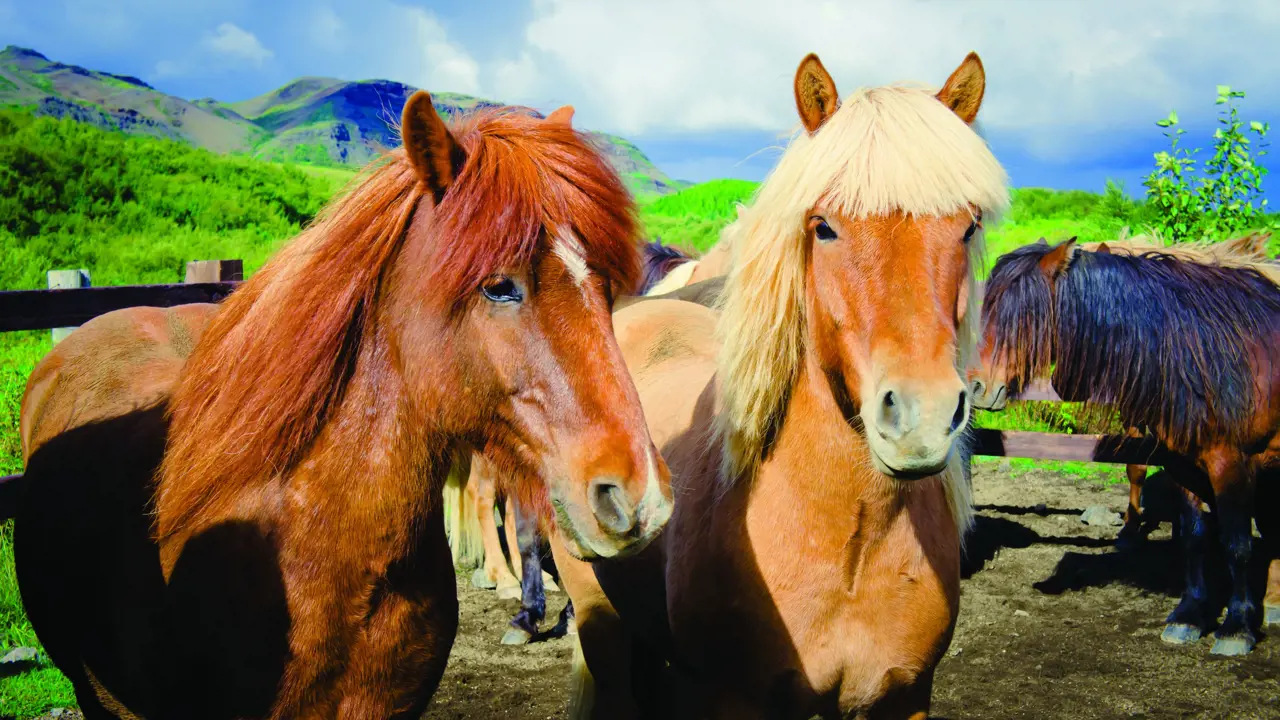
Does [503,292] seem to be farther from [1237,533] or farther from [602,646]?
[1237,533]

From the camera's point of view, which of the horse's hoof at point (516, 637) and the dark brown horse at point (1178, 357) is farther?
the horse's hoof at point (516, 637)

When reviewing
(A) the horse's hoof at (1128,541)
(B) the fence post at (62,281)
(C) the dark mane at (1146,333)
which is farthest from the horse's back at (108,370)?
(A) the horse's hoof at (1128,541)

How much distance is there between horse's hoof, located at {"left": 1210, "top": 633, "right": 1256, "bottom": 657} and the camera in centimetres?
457

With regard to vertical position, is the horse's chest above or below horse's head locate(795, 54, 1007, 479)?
below

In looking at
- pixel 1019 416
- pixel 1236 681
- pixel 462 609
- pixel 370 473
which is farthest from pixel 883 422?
pixel 1019 416

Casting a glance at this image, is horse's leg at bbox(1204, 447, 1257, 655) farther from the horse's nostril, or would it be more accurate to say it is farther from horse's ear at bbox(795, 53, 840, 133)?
the horse's nostril

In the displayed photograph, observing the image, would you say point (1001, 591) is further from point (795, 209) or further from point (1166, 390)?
point (795, 209)

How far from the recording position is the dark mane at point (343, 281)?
5.49 feet

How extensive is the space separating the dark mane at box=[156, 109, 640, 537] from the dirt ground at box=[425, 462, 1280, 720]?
256 cm

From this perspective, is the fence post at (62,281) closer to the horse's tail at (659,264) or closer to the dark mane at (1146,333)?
the horse's tail at (659,264)

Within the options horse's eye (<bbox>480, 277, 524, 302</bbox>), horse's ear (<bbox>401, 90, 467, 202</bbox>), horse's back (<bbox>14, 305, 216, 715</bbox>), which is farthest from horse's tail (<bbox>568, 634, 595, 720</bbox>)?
horse's ear (<bbox>401, 90, 467, 202</bbox>)

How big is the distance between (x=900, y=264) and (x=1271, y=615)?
4.81 metres

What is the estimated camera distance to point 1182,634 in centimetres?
472

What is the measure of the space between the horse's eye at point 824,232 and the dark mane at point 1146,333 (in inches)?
137
